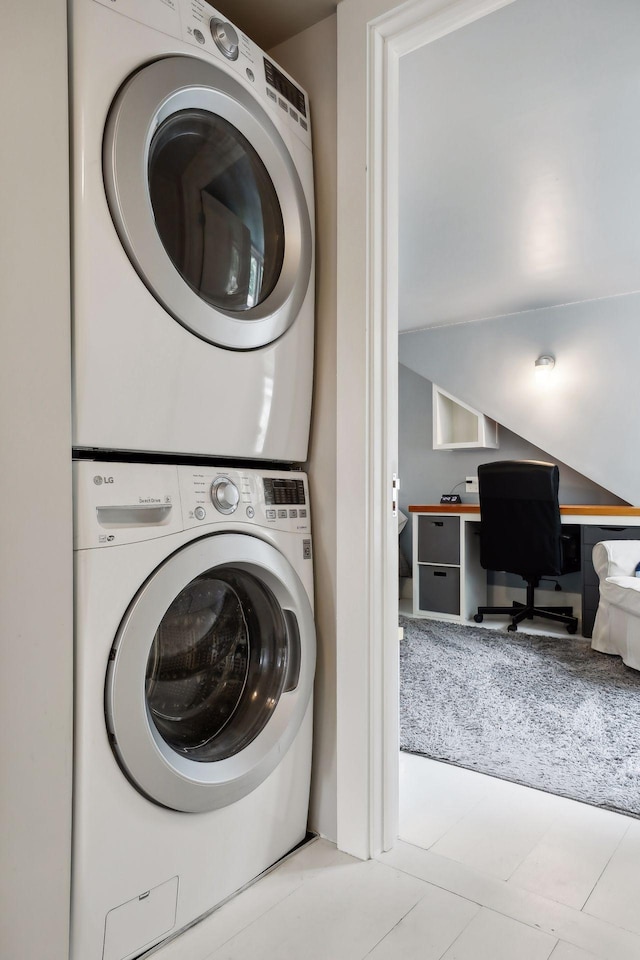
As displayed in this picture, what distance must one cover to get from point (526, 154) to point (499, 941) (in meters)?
2.49

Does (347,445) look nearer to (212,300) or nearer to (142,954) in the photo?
(212,300)

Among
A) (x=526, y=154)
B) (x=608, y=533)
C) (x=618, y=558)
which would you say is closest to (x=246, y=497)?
(x=526, y=154)

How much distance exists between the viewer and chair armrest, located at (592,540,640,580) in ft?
10.3

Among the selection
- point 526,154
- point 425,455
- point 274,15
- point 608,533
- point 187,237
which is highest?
point 526,154

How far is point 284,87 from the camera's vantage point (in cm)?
140

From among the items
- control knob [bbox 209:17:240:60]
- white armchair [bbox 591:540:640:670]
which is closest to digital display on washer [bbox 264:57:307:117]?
control knob [bbox 209:17:240:60]

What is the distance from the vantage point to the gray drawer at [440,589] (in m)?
4.09

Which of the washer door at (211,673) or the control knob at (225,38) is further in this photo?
the control knob at (225,38)

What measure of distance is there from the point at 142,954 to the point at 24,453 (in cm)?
88

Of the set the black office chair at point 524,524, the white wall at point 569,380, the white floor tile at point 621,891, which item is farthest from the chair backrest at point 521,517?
the white floor tile at point 621,891

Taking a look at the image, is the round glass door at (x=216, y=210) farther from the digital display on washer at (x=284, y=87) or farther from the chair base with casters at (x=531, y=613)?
the chair base with casters at (x=531, y=613)

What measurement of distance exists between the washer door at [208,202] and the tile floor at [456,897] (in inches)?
43.4

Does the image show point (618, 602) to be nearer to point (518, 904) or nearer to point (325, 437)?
point (518, 904)

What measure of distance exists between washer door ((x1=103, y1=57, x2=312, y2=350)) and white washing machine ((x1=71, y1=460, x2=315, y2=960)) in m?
0.33
